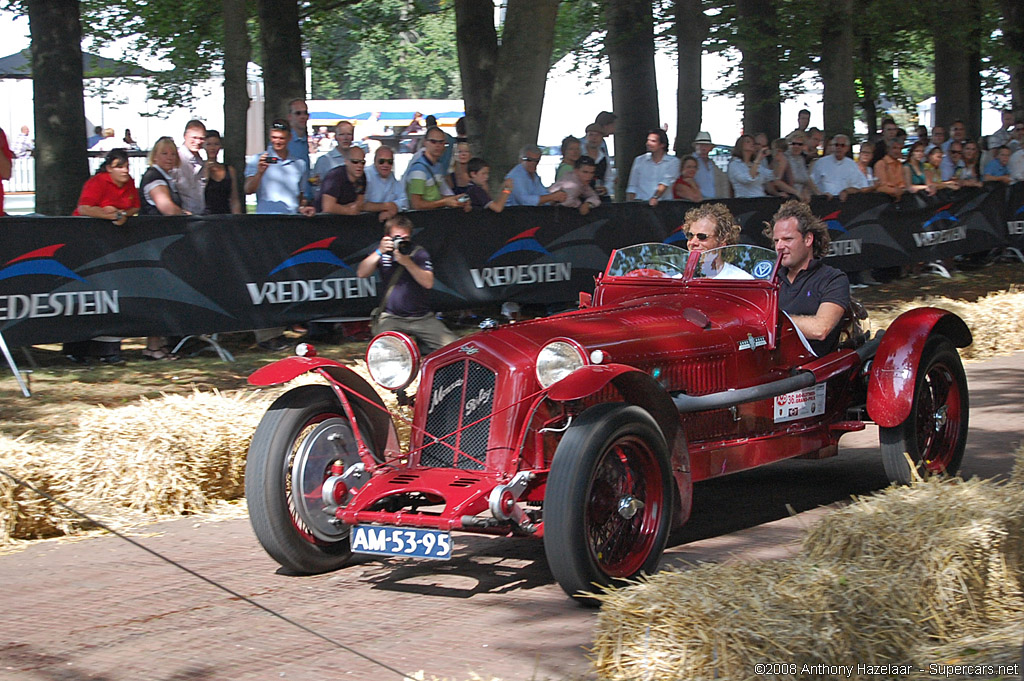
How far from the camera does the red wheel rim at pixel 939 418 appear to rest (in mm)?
6750

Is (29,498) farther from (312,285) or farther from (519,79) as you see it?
(519,79)

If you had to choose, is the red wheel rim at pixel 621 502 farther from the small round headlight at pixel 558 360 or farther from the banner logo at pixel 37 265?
the banner logo at pixel 37 265

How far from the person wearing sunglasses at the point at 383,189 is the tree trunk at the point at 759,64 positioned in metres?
10.2

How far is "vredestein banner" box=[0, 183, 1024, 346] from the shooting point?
902 cm

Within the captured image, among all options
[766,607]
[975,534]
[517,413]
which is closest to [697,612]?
[766,607]

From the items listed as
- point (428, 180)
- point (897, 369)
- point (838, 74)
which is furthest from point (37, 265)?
point (838, 74)

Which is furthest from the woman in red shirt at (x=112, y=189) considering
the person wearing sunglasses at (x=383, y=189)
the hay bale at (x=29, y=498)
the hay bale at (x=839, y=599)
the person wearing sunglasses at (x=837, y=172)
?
the person wearing sunglasses at (x=837, y=172)

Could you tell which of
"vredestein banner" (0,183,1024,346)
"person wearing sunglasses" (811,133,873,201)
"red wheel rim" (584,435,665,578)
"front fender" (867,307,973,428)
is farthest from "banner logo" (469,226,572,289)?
"red wheel rim" (584,435,665,578)

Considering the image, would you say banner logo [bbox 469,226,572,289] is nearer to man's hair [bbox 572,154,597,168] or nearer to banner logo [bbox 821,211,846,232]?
man's hair [bbox 572,154,597,168]

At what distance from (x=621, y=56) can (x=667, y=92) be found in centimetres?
2200

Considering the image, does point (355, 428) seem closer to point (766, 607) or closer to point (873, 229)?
point (766, 607)

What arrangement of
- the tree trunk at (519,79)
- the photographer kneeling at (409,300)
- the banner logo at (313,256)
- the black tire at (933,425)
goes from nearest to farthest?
the black tire at (933,425), the photographer kneeling at (409,300), the banner logo at (313,256), the tree trunk at (519,79)

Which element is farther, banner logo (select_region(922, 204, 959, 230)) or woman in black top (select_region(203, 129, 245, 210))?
banner logo (select_region(922, 204, 959, 230))

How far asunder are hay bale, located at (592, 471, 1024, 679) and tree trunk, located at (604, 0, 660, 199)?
43.7ft
